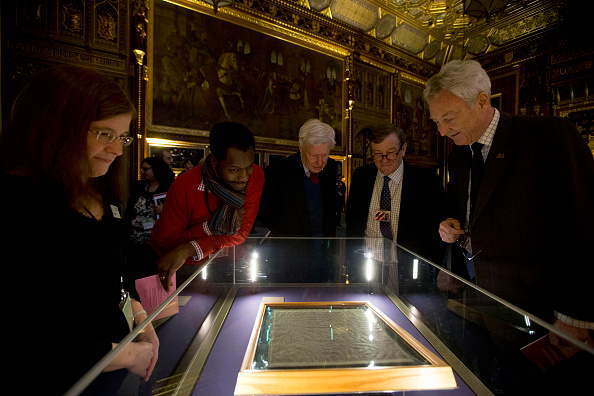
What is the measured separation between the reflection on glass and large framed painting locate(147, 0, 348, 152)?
18.1 ft

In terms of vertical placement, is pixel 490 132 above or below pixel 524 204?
above

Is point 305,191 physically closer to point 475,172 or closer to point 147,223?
point 475,172

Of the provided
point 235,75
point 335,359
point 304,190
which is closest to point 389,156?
point 304,190

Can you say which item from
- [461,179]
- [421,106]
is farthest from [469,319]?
[421,106]

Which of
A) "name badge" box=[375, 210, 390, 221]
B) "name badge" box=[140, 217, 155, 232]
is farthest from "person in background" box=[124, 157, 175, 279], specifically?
"name badge" box=[375, 210, 390, 221]

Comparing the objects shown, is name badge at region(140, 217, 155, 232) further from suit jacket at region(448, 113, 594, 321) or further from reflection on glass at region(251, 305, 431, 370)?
suit jacket at region(448, 113, 594, 321)

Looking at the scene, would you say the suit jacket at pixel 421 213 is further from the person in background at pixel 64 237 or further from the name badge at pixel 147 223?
the name badge at pixel 147 223

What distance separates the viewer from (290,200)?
2.55 m

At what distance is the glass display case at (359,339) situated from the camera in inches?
29.4

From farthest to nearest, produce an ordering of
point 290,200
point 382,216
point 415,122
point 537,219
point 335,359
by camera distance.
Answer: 1. point 415,122
2. point 290,200
3. point 382,216
4. point 537,219
5. point 335,359

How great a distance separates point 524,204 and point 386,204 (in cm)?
110

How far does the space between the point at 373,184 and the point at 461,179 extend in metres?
0.85

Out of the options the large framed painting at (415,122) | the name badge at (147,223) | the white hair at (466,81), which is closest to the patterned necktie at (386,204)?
the white hair at (466,81)

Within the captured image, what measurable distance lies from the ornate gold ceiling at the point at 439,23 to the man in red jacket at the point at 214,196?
22.6 feet
